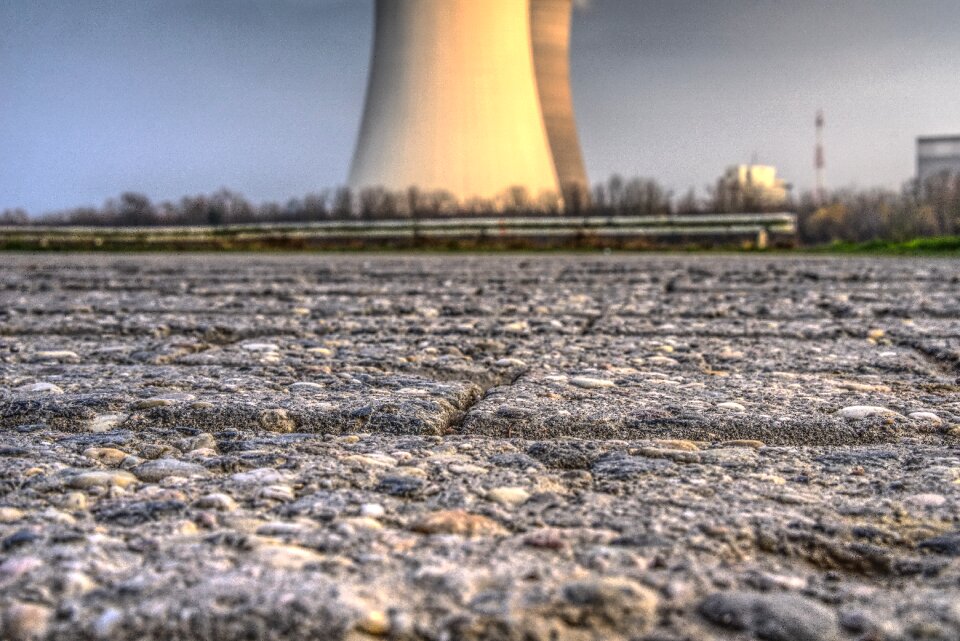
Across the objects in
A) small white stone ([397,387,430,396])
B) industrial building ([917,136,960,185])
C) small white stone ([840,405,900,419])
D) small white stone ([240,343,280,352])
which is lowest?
small white stone ([840,405,900,419])

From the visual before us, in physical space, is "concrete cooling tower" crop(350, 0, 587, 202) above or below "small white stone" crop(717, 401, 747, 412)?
above

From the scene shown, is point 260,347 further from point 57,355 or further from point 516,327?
point 516,327

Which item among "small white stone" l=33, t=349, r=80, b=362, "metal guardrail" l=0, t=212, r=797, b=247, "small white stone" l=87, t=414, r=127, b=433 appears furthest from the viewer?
"metal guardrail" l=0, t=212, r=797, b=247

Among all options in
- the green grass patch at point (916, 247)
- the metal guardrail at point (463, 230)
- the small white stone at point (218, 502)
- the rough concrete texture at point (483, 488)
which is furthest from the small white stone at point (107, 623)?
the metal guardrail at point (463, 230)

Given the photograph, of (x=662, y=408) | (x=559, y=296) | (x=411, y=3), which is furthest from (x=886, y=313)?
(x=411, y=3)

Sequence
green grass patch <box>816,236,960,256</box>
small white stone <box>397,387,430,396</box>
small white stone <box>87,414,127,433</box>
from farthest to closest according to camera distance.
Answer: green grass patch <box>816,236,960,256</box> < small white stone <box>397,387,430,396</box> < small white stone <box>87,414,127,433</box>

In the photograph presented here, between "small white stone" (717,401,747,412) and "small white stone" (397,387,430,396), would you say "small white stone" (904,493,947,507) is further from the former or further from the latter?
"small white stone" (397,387,430,396)

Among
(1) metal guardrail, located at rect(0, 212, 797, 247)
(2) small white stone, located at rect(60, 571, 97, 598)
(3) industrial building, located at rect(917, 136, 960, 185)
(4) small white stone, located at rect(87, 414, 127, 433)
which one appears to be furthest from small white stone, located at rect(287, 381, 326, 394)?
(3) industrial building, located at rect(917, 136, 960, 185)

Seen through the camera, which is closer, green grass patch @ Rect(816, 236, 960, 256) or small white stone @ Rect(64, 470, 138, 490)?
small white stone @ Rect(64, 470, 138, 490)

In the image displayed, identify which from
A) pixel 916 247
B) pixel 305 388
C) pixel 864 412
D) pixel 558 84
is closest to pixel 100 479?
pixel 305 388

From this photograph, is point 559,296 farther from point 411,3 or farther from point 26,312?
point 411,3
